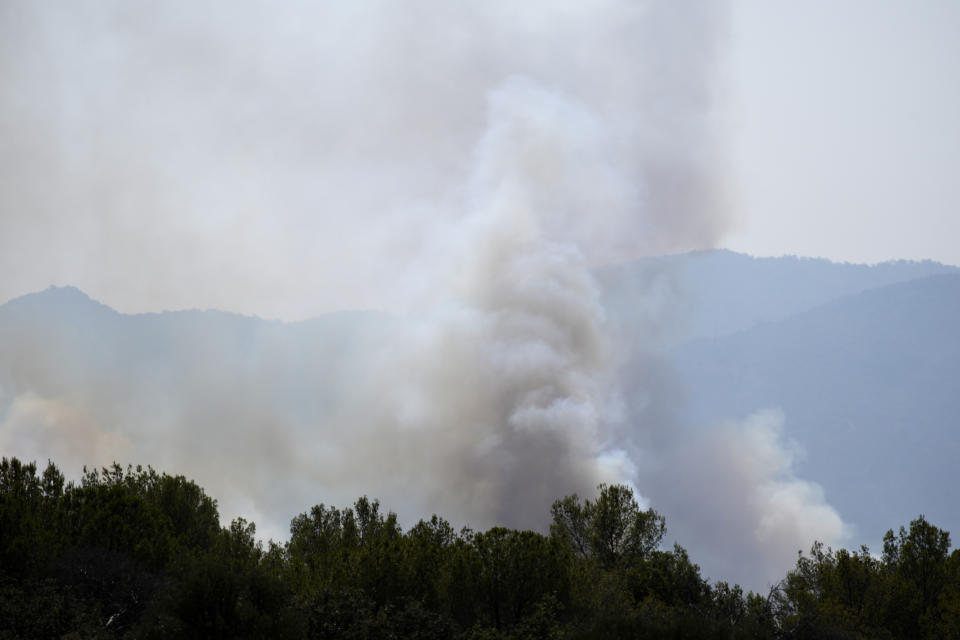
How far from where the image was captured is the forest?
2698cm

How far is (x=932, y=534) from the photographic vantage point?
48.8m

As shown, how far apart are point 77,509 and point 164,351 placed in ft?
396

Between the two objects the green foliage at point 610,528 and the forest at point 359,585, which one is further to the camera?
the green foliage at point 610,528

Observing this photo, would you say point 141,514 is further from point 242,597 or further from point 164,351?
point 164,351

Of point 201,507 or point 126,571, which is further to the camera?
point 201,507

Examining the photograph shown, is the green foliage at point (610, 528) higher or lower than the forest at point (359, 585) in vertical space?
higher

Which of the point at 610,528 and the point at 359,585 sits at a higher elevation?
the point at 610,528

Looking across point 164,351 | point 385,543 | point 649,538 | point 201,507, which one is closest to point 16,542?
point 385,543

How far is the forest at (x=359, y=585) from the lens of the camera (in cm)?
2698

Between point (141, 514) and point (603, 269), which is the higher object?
point (603, 269)

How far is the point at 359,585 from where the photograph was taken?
33062mm

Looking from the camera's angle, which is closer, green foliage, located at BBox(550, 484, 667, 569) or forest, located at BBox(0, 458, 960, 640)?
forest, located at BBox(0, 458, 960, 640)

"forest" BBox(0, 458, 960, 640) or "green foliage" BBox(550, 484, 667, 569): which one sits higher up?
"green foliage" BBox(550, 484, 667, 569)

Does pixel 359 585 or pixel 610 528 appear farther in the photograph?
pixel 610 528
